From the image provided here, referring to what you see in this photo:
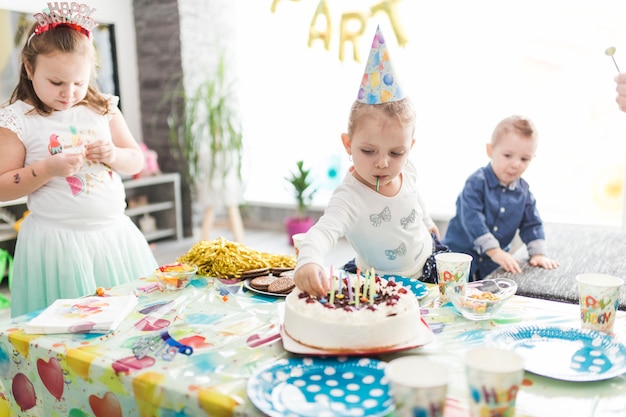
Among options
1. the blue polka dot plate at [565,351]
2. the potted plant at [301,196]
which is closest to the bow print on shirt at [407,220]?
the blue polka dot plate at [565,351]

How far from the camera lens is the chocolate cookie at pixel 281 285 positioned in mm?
1553

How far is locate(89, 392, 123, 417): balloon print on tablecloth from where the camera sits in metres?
1.18

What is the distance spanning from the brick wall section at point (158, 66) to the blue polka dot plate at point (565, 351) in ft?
13.3

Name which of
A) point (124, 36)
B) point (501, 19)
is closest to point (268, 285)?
point (501, 19)

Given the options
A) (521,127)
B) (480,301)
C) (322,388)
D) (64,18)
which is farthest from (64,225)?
(521,127)

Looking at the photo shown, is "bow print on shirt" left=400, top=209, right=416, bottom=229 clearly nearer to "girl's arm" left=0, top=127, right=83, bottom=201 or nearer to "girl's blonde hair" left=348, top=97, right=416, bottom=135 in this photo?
"girl's blonde hair" left=348, top=97, right=416, bottom=135

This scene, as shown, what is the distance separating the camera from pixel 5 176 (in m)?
1.89

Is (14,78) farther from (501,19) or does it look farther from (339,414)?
(339,414)

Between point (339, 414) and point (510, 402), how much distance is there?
10.9 inches

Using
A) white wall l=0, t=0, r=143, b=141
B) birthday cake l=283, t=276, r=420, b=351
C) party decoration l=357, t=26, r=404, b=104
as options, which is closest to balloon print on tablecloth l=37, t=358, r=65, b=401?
birthday cake l=283, t=276, r=420, b=351

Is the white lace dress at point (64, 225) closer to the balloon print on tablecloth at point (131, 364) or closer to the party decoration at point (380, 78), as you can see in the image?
the balloon print on tablecloth at point (131, 364)

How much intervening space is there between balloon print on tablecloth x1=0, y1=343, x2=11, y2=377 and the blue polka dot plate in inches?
43.8

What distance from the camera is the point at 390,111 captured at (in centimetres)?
153

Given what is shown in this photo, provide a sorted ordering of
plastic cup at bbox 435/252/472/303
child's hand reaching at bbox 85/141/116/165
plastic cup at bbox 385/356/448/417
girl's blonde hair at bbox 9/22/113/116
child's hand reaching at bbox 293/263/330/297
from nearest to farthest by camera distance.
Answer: plastic cup at bbox 385/356/448/417 → child's hand reaching at bbox 293/263/330/297 → plastic cup at bbox 435/252/472/303 → girl's blonde hair at bbox 9/22/113/116 → child's hand reaching at bbox 85/141/116/165
